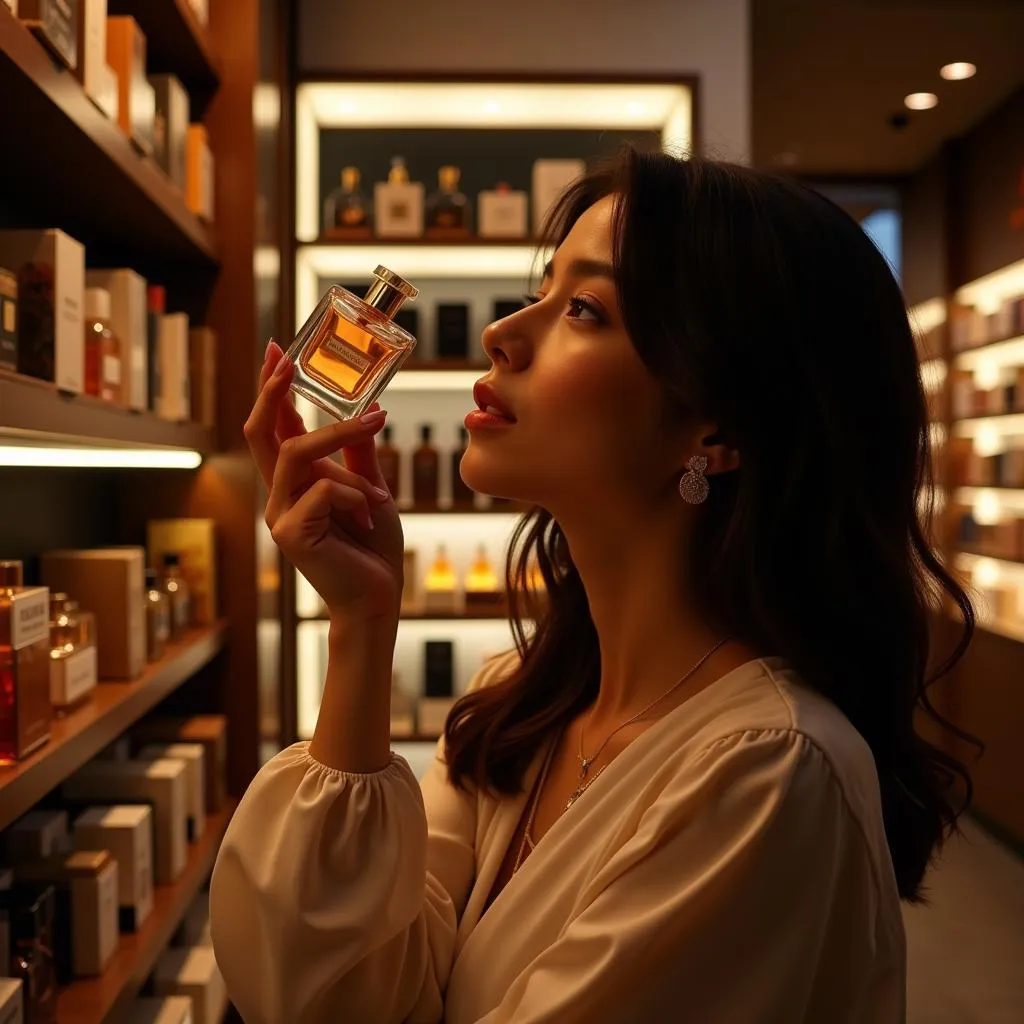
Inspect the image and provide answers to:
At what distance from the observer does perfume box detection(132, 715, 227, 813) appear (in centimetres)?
234

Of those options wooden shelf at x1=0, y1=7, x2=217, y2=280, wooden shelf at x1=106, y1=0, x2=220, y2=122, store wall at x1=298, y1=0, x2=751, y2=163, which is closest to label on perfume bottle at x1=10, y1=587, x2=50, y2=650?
wooden shelf at x1=0, y1=7, x2=217, y2=280

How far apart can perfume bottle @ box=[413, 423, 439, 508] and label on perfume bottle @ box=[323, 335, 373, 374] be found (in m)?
2.21

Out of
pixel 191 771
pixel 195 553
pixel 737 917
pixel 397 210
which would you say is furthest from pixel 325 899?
pixel 397 210

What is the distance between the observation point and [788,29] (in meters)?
4.03

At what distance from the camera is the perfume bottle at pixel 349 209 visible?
3.29 meters

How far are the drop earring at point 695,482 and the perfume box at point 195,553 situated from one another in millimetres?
1593

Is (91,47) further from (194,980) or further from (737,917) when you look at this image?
(194,980)

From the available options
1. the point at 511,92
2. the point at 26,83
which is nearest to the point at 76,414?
the point at 26,83

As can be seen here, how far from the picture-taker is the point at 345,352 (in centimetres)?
118

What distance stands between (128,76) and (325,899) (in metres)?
1.42

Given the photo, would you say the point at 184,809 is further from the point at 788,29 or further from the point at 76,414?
the point at 788,29

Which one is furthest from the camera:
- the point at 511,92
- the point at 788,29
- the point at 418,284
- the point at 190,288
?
the point at 788,29

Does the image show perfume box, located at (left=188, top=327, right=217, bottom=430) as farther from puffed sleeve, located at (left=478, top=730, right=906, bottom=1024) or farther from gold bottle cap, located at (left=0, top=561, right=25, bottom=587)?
puffed sleeve, located at (left=478, top=730, right=906, bottom=1024)

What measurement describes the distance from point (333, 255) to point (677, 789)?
2.76 m
